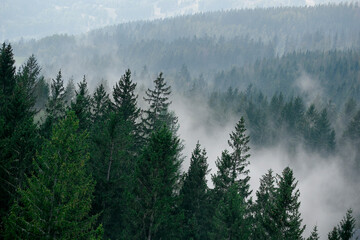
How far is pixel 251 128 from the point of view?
258 ft

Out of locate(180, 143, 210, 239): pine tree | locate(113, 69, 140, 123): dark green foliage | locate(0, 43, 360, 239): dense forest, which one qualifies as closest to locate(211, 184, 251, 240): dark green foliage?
locate(0, 43, 360, 239): dense forest

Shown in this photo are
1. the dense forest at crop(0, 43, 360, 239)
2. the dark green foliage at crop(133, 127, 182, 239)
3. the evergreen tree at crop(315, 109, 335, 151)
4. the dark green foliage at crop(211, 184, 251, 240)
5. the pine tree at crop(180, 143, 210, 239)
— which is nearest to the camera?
the dense forest at crop(0, 43, 360, 239)

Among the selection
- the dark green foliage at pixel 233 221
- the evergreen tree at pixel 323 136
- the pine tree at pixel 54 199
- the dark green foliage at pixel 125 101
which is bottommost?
the pine tree at pixel 54 199

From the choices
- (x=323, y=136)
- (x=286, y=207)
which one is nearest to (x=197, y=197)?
(x=286, y=207)

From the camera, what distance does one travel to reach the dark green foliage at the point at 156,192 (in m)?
19.3

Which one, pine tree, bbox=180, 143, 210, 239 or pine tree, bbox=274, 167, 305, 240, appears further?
pine tree, bbox=180, 143, 210, 239

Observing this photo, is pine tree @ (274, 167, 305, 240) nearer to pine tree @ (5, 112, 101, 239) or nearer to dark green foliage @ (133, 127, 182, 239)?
dark green foliage @ (133, 127, 182, 239)

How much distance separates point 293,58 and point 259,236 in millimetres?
168762

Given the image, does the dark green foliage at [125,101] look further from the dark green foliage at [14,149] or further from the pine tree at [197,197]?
the dark green foliage at [14,149]

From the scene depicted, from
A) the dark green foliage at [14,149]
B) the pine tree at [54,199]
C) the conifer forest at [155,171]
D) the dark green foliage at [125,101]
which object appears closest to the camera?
the pine tree at [54,199]

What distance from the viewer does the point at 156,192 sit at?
19516 millimetres

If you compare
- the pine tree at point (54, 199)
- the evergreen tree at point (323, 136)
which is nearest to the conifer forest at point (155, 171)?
the pine tree at point (54, 199)

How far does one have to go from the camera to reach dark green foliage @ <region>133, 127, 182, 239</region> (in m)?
19.3

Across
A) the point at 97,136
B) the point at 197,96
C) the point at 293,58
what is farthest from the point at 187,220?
the point at 293,58
